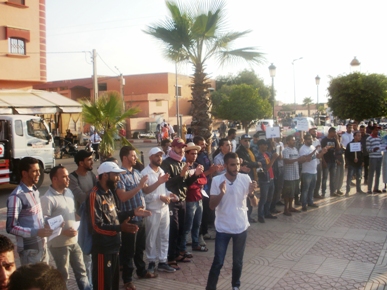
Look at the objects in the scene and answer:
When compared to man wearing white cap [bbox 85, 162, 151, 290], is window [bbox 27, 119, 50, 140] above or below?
above

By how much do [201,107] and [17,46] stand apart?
541 inches

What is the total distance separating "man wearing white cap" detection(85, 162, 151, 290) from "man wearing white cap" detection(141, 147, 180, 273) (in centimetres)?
123

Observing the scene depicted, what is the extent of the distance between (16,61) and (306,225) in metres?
18.7

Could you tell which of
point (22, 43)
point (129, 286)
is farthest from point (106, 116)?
point (22, 43)

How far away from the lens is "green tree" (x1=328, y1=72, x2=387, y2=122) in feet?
76.4

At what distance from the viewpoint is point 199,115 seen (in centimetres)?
1291

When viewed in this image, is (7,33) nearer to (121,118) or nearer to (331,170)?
(121,118)

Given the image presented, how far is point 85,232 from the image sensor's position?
4500mm

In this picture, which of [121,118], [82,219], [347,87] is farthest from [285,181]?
[347,87]

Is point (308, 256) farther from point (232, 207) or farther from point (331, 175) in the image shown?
point (331, 175)

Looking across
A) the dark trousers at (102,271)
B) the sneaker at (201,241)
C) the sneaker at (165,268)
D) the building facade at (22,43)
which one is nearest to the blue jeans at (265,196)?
the sneaker at (201,241)

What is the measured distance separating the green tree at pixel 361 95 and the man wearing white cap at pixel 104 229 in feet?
71.1

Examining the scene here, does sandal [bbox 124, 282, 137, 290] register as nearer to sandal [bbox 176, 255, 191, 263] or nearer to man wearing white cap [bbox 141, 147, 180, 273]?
man wearing white cap [bbox 141, 147, 180, 273]

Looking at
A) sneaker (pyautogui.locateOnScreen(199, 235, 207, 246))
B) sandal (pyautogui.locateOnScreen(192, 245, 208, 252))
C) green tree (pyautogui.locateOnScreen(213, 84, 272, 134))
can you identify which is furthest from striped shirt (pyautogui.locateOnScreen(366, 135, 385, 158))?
green tree (pyautogui.locateOnScreen(213, 84, 272, 134))
